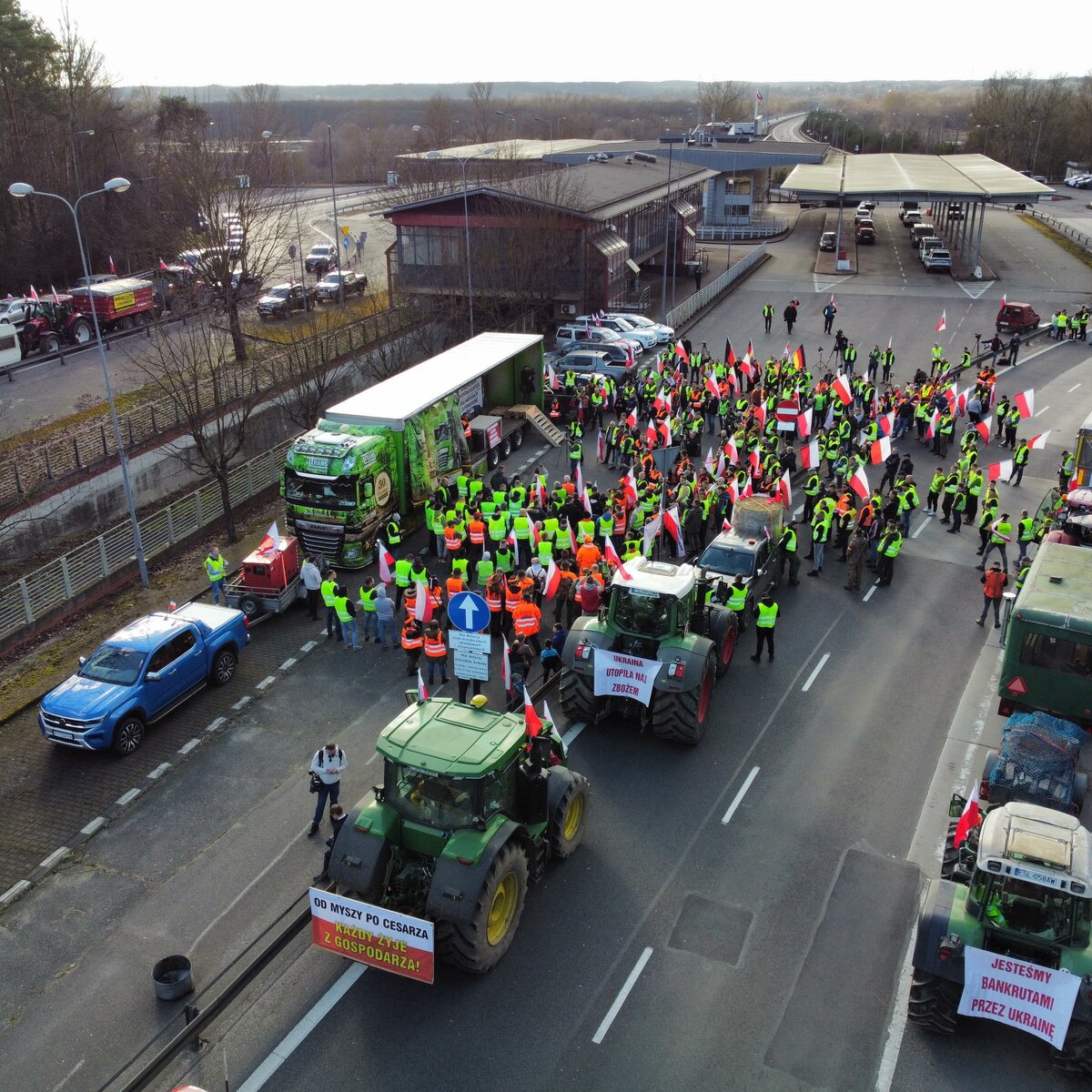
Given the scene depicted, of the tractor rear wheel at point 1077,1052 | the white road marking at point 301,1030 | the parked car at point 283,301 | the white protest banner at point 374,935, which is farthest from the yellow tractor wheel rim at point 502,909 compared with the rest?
the parked car at point 283,301

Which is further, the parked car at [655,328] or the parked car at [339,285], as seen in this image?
the parked car at [339,285]

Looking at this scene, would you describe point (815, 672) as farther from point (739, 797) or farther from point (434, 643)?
point (434, 643)

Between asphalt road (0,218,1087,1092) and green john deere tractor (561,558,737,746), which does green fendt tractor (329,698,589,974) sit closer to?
asphalt road (0,218,1087,1092)

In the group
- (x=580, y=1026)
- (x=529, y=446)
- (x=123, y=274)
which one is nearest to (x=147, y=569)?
(x=529, y=446)

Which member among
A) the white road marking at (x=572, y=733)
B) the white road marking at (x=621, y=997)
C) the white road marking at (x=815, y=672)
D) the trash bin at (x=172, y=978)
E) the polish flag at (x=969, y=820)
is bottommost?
the white road marking at (x=815, y=672)

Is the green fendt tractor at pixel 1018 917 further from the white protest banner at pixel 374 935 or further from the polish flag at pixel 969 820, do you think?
the white protest banner at pixel 374 935

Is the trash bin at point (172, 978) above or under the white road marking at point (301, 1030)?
above

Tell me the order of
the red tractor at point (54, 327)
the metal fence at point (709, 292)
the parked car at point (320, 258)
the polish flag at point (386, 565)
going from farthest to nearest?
the parked car at point (320, 258)
the metal fence at point (709, 292)
the red tractor at point (54, 327)
the polish flag at point (386, 565)

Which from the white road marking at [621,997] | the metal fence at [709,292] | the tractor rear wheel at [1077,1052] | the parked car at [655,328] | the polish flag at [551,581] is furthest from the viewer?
the metal fence at [709,292]
